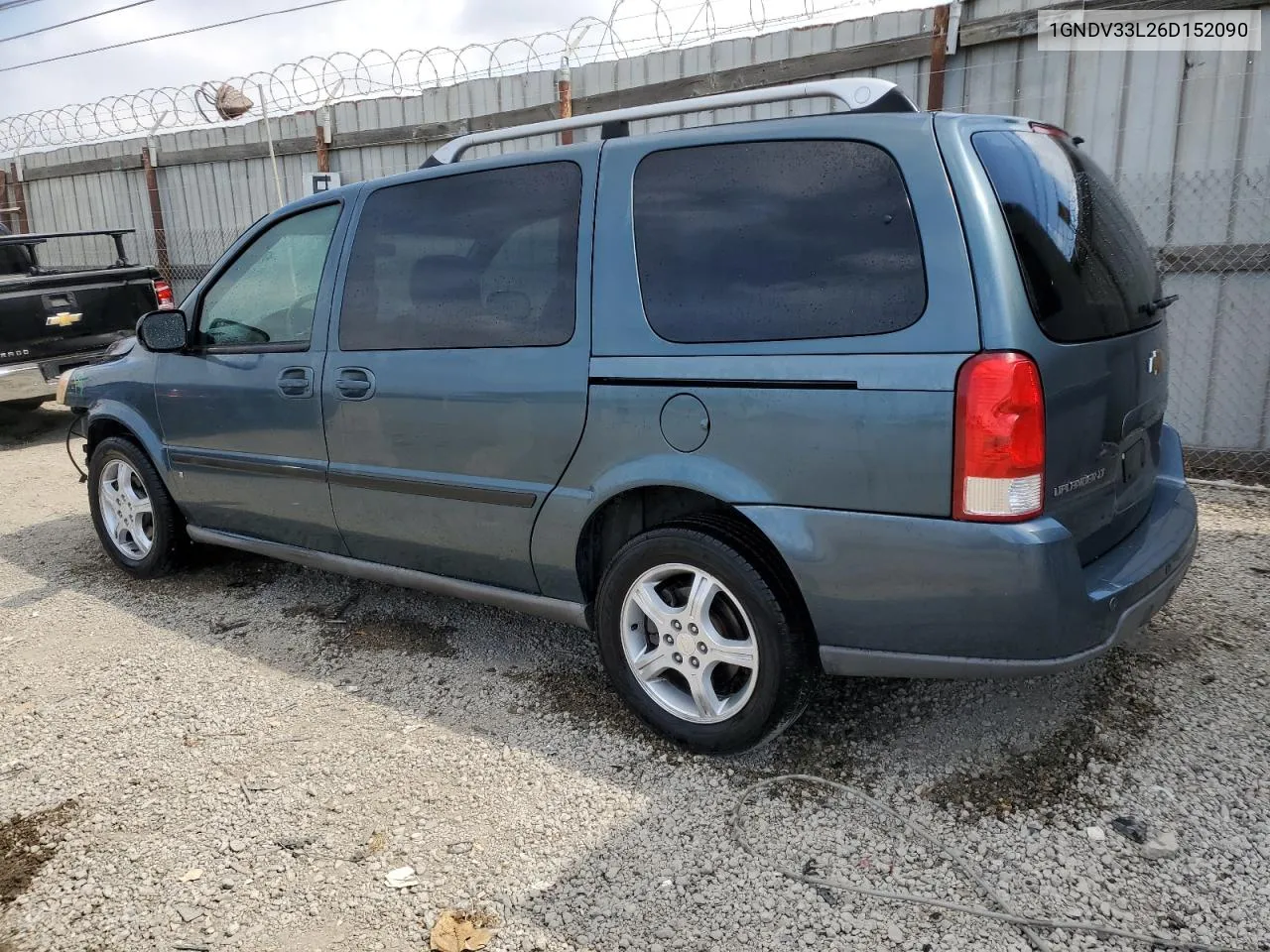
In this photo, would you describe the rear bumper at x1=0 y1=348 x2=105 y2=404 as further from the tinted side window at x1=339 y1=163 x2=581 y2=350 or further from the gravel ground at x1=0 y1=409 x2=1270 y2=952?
the tinted side window at x1=339 y1=163 x2=581 y2=350

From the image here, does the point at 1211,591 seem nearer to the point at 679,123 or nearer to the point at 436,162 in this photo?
the point at 436,162

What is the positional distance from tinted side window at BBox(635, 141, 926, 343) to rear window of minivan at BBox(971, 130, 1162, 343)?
278mm

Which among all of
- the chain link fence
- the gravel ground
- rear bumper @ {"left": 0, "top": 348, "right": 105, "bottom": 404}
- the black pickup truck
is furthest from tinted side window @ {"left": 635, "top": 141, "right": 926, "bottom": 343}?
rear bumper @ {"left": 0, "top": 348, "right": 105, "bottom": 404}

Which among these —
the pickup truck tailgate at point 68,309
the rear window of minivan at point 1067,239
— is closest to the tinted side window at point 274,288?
the rear window of minivan at point 1067,239

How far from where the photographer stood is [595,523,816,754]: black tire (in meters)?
2.74

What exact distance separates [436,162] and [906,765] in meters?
2.75

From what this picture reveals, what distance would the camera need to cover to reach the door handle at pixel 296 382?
3764mm

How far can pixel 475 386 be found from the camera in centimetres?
326

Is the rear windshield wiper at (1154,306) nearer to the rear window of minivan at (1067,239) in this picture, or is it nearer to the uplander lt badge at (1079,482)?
the rear window of minivan at (1067,239)

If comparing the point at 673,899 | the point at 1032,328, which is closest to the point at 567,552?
the point at 673,899

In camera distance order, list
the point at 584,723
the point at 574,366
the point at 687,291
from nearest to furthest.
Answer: the point at 687,291 < the point at 574,366 < the point at 584,723

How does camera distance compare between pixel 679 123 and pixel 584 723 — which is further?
pixel 679 123

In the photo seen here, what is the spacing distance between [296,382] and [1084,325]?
2.83 m

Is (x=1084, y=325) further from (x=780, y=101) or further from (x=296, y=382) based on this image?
→ (x=296, y=382)
